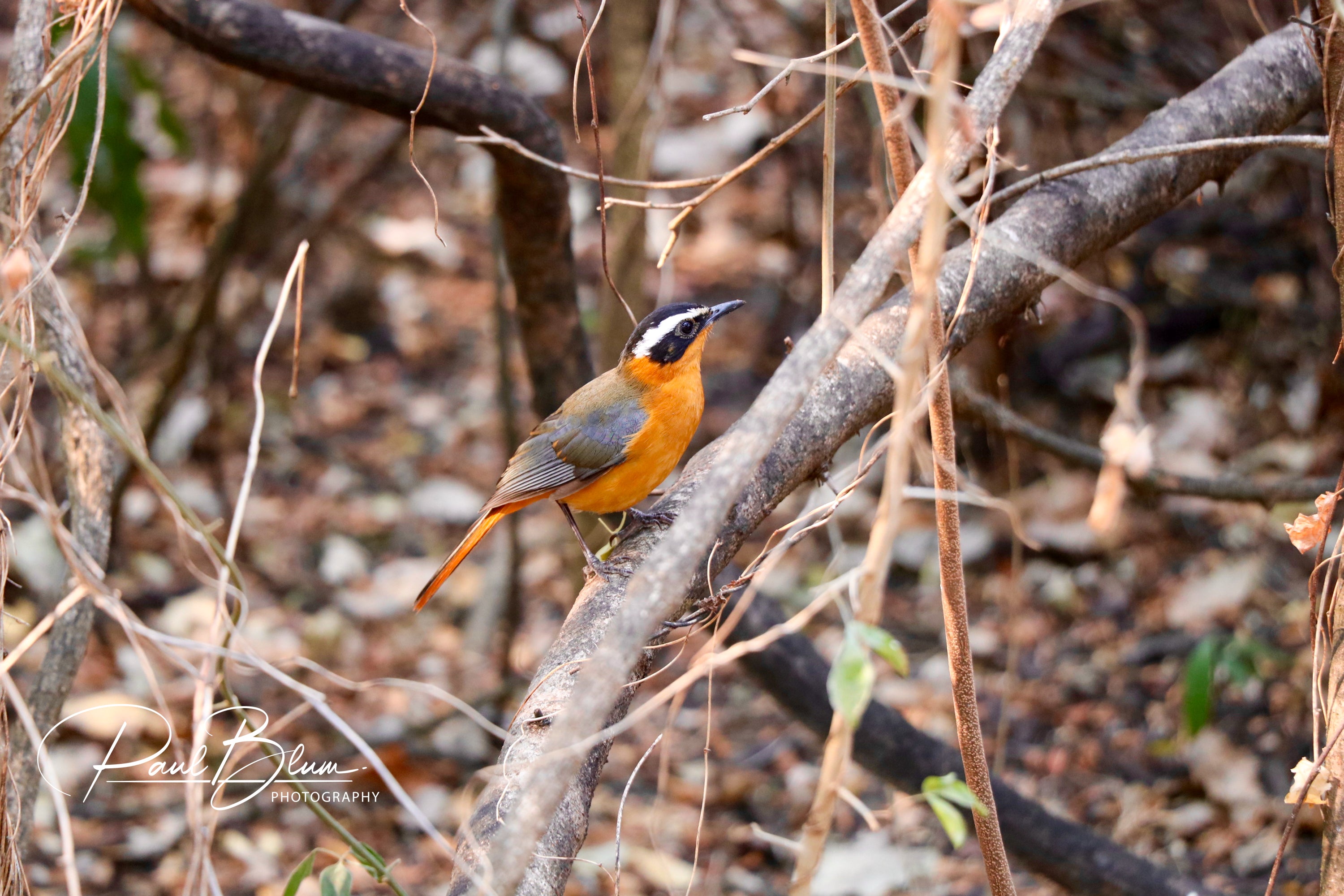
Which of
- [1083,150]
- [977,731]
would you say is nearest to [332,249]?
[1083,150]

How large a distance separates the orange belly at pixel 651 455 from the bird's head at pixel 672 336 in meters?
0.11

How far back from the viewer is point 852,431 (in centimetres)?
310

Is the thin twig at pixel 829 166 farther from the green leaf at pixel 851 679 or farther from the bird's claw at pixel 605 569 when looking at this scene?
the bird's claw at pixel 605 569

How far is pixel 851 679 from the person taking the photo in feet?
4.73

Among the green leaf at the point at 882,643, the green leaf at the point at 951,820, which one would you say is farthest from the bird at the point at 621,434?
the green leaf at the point at 882,643

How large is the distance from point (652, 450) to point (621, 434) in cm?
13

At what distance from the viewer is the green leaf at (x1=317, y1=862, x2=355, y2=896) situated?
2.17 metres

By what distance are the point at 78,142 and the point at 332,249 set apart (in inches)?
175

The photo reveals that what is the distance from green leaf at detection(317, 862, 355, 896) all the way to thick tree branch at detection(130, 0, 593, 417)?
2.52 m

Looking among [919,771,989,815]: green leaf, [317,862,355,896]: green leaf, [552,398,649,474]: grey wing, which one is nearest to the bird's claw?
[552,398,649,474]: grey wing

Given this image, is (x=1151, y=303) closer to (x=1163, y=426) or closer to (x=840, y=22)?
(x=1163, y=426)

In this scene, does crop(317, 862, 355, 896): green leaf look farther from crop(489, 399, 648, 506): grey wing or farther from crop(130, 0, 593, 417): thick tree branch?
crop(130, 0, 593, 417): thick tree branch

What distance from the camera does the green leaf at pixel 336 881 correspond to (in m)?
2.17

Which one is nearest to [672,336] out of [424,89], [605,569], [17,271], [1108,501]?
[424,89]
